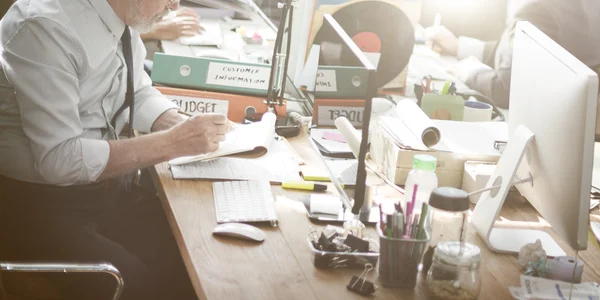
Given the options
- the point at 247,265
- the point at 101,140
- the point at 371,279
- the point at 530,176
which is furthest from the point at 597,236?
the point at 101,140

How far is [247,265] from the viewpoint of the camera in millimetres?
1530

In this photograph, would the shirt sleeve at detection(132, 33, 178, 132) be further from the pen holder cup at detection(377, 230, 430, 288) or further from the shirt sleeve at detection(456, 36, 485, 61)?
the shirt sleeve at detection(456, 36, 485, 61)

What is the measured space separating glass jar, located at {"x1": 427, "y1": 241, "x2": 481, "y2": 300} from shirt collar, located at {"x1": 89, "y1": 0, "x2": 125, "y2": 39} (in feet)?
3.52

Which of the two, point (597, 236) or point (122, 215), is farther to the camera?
point (122, 215)

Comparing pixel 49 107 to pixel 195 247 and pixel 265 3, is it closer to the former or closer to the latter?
pixel 195 247

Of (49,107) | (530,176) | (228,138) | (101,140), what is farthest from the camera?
(228,138)

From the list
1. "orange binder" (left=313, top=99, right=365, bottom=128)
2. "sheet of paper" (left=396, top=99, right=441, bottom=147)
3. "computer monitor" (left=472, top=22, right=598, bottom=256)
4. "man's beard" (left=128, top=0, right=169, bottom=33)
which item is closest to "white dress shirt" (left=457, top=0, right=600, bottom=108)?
"sheet of paper" (left=396, top=99, right=441, bottom=147)

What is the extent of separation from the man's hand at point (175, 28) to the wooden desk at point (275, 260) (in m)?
1.37

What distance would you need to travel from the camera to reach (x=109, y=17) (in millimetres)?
2018

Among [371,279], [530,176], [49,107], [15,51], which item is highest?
[15,51]

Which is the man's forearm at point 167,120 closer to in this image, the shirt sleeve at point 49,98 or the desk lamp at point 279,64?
the desk lamp at point 279,64

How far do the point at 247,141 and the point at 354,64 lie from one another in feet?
2.00

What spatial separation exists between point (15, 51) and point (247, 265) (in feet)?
2.60

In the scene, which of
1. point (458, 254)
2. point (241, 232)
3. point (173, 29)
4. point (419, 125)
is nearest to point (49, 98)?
point (241, 232)
